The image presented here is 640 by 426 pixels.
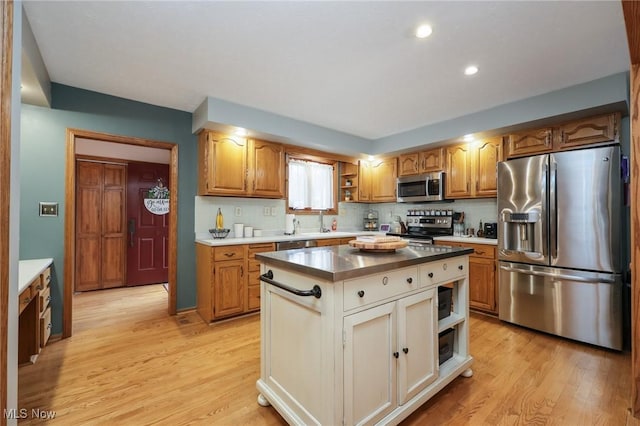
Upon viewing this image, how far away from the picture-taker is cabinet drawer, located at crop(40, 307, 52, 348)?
242cm

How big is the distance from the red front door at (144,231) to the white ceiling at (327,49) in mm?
2317

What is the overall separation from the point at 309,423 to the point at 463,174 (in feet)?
11.5

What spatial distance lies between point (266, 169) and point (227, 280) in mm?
1518

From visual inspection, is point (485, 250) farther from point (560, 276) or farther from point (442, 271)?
point (442, 271)

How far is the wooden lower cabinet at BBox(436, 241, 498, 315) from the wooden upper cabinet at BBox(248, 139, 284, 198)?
2626 millimetres

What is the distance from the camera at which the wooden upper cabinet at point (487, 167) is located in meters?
3.51

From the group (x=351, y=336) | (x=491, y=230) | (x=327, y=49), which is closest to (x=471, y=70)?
(x=327, y=49)

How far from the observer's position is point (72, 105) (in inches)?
112

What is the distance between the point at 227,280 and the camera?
127 inches

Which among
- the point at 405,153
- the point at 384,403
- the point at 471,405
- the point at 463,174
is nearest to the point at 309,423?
the point at 384,403

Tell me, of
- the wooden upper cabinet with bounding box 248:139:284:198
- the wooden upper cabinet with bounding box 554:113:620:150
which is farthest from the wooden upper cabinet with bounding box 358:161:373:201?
the wooden upper cabinet with bounding box 554:113:620:150

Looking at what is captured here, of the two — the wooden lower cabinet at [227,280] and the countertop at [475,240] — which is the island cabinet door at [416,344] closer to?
the wooden lower cabinet at [227,280]

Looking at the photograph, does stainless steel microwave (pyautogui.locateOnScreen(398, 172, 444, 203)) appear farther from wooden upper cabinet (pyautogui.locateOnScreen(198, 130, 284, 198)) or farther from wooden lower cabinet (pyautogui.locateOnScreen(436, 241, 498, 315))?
wooden upper cabinet (pyautogui.locateOnScreen(198, 130, 284, 198))

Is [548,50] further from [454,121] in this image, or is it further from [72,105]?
[72,105]
